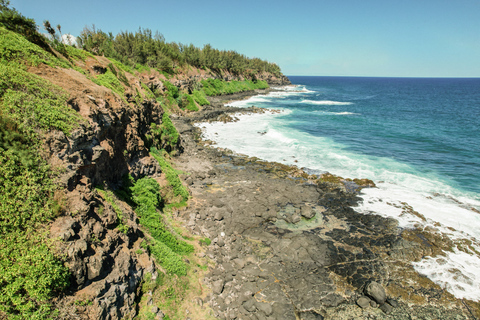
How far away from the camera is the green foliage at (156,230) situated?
9891 millimetres

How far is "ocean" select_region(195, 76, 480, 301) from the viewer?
46.8 ft

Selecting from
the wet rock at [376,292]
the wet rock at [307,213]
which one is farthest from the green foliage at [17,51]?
the wet rock at [376,292]

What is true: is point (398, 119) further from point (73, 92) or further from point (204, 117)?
point (73, 92)

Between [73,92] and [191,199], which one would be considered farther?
Result: [191,199]

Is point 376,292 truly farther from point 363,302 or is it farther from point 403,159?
point 403,159

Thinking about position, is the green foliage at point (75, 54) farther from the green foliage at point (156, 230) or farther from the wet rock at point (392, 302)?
the wet rock at point (392, 302)

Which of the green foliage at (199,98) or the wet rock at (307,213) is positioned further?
the green foliage at (199,98)

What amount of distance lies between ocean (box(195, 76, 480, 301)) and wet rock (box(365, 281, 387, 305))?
3.33 m

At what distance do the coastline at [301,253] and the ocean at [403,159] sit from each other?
1.21 metres

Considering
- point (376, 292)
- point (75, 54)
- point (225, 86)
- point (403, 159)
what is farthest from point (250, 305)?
point (225, 86)

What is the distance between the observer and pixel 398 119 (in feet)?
165

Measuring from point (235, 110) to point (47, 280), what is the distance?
1849 inches

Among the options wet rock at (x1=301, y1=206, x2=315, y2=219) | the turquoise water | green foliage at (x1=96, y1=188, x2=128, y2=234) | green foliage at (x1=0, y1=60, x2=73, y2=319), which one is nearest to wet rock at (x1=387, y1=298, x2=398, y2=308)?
wet rock at (x1=301, y1=206, x2=315, y2=219)

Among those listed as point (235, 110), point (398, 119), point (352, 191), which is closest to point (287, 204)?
point (352, 191)
